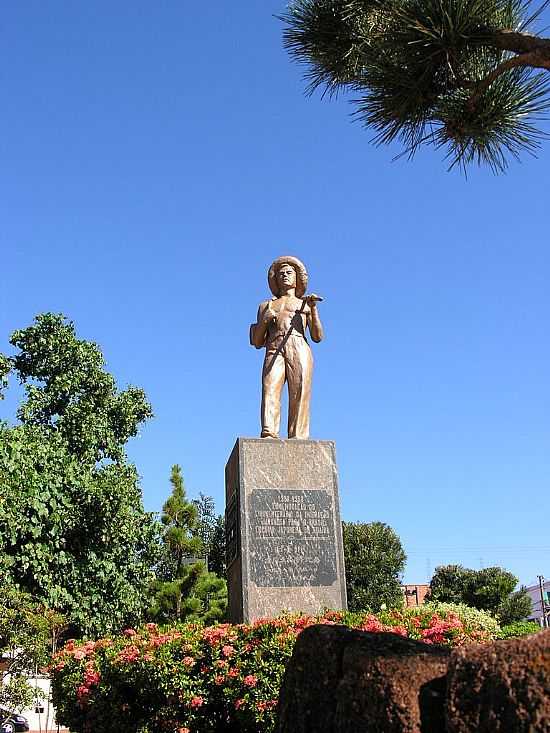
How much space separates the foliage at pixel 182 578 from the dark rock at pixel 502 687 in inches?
788

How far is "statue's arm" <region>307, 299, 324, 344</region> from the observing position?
1014 cm

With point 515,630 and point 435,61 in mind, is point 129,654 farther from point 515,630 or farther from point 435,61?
point 515,630

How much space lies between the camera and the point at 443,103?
573 cm

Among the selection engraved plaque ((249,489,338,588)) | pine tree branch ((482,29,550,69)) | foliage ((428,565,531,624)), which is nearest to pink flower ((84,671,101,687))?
engraved plaque ((249,489,338,588))

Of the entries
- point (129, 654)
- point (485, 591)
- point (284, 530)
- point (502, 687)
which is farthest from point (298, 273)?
point (485, 591)

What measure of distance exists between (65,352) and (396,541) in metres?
21.2

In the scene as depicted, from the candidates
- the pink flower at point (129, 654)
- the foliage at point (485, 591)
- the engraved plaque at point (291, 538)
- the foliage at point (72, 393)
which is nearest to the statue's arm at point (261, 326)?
the engraved plaque at point (291, 538)

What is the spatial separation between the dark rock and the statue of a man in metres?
7.46

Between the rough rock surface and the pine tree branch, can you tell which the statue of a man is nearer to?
the pine tree branch

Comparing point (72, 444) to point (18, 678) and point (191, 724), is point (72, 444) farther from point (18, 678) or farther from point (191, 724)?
point (191, 724)

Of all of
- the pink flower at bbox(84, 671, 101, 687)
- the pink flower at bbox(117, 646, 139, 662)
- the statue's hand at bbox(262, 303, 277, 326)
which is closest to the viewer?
the pink flower at bbox(117, 646, 139, 662)

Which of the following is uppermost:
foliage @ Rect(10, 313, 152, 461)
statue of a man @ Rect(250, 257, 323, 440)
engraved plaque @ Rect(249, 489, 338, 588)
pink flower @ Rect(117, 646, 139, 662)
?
foliage @ Rect(10, 313, 152, 461)

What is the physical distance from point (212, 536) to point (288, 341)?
95.7 feet

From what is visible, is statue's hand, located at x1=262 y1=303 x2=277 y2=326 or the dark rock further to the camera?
statue's hand, located at x1=262 y1=303 x2=277 y2=326
